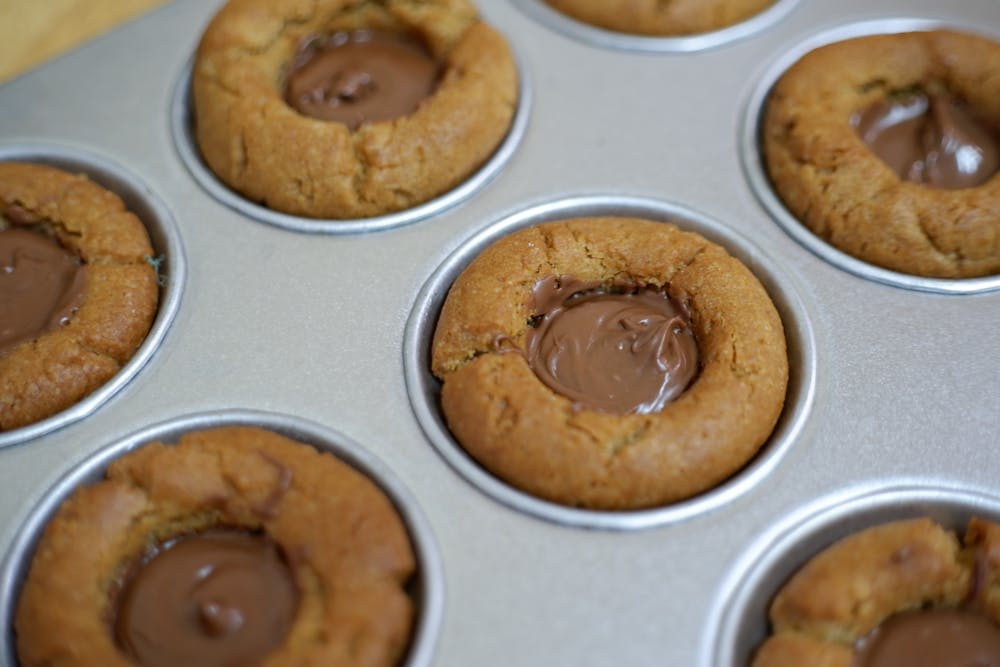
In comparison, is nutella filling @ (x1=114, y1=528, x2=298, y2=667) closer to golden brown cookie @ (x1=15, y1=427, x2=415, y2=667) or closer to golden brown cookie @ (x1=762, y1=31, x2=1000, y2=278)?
golden brown cookie @ (x1=15, y1=427, x2=415, y2=667)

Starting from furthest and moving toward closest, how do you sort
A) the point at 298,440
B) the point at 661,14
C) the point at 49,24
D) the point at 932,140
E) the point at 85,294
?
the point at 49,24 < the point at 661,14 < the point at 932,140 < the point at 85,294 < the point at 298,440

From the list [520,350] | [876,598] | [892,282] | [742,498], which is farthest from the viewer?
[892,282]

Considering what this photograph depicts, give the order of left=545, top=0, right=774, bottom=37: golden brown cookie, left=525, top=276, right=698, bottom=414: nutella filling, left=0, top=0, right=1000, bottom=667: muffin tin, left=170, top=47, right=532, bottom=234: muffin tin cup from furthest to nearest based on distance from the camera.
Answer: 1. left=545, top=0, right=774, bottom=37: golden brown cookie
2. left=170, top=47, right=532, bottom=234: muffin tin cup
3. left=525, top=276, right=698, bottom=414: nutella filling
4. left=0, top=0, right=1000, bottom=667: muffin tin

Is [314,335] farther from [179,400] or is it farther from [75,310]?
[75,310]

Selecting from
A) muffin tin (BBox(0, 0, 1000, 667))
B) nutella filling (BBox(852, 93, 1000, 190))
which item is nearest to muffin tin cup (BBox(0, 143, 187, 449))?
muffin tin (BBox(0, 0, 1000, 667))

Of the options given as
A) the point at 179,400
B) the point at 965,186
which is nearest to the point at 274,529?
the point at 179,400

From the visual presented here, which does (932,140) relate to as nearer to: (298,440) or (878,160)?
(878,160)

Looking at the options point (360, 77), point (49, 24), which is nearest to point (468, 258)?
point (360, 77)
